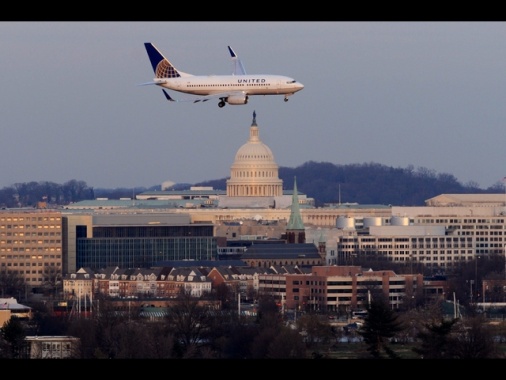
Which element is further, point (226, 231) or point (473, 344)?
point (226, 231)

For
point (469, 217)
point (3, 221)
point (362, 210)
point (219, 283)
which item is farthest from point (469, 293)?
point (362, 210)

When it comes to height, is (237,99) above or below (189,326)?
above

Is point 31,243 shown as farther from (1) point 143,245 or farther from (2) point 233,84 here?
(2) point 233,84

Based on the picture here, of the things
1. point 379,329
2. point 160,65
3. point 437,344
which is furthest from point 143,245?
point 437,344

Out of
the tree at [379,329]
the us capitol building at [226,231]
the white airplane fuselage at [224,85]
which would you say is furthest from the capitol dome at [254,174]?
the tree at [379,329]

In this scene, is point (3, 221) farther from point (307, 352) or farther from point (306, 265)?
point (307, 352)

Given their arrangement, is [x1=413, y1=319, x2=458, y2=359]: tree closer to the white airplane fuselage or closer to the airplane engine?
the airplane engine

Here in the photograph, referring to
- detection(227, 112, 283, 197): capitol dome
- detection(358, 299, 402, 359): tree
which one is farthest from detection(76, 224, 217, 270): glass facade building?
detection(358, 299, 402, 359): tree
